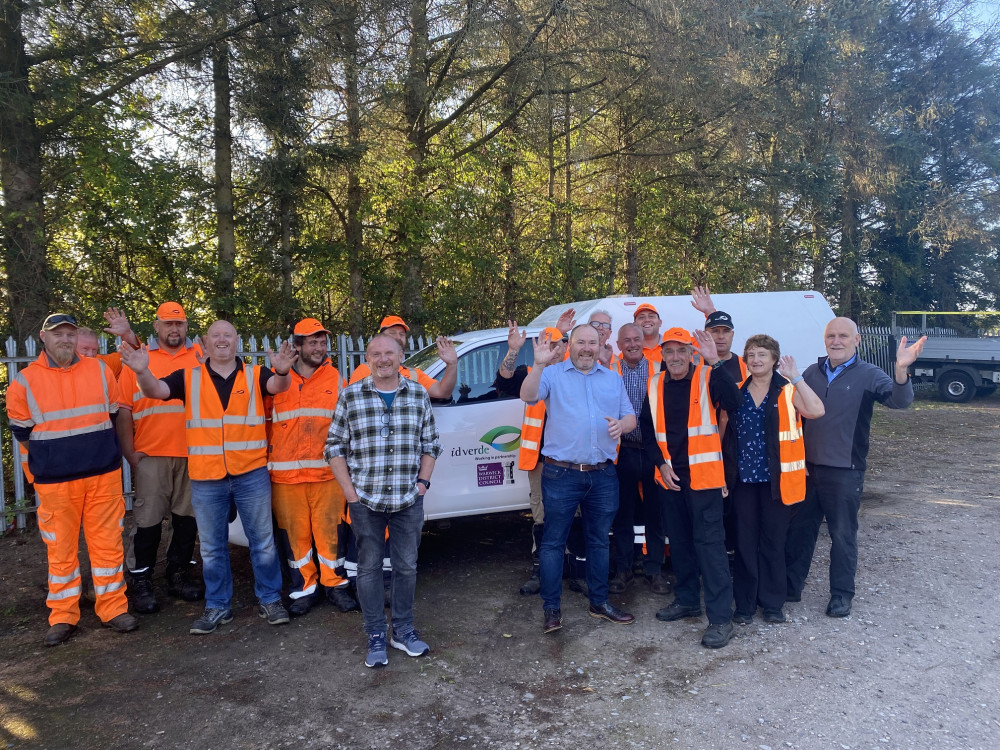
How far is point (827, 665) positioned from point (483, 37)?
27.9 feet

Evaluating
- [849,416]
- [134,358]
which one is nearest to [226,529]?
[134,358]

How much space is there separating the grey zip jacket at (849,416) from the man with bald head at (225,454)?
11.6 feet

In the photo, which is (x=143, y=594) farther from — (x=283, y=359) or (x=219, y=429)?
(x=283, y=359)

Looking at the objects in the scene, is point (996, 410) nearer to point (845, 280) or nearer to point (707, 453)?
point (845, 280)

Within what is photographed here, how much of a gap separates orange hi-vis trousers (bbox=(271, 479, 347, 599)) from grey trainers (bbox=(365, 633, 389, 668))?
1006mm

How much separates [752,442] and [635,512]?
117 centimetres

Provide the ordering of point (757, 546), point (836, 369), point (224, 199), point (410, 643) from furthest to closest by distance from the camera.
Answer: point (224, 199), point (836, 369), point (757, 546), point (410, 643)

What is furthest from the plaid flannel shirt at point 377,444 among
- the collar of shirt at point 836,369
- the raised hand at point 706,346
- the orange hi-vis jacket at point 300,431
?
the collar of shirt at point 836,369

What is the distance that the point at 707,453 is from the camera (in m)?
4.59

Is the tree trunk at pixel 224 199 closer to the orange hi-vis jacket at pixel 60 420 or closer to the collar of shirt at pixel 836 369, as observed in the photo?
the orange hi-vis jacket at pixel 60 420

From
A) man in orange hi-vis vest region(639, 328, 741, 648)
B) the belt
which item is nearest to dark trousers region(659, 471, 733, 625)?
man in orange hi-vis vest region(639, 328, 741, 648)

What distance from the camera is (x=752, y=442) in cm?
481

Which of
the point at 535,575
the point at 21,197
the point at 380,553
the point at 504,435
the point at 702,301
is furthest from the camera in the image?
the point at 21,197

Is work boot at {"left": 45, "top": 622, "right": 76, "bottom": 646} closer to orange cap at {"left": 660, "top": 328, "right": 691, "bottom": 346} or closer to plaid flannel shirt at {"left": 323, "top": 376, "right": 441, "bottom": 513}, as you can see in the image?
plaid flannel shirt at {"left": 323, "top": 376, "right": 441, "bottom": 513}
